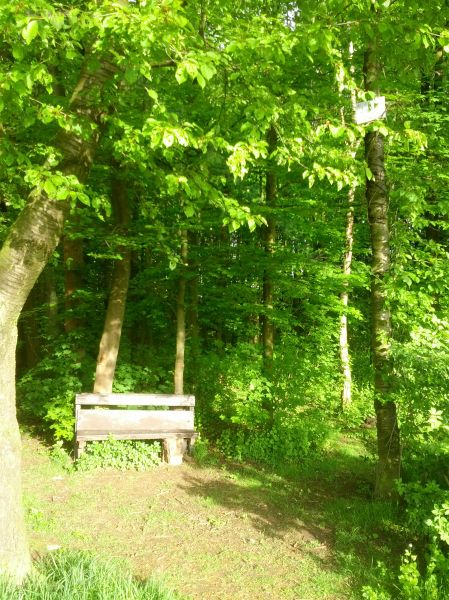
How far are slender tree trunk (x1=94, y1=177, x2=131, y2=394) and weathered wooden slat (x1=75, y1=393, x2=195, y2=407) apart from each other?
50 centimetres

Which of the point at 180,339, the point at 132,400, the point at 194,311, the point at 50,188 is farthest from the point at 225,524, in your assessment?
the point at 194,311

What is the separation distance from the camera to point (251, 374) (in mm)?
9156

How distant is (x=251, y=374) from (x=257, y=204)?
3.06 m

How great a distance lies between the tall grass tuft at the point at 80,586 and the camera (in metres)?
3.36

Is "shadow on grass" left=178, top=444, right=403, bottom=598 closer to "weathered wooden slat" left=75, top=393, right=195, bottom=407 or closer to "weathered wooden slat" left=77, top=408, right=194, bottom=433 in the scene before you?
"weathered wooden slat" left=77, top=408, right=194, bottom=433

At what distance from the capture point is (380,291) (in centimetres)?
676

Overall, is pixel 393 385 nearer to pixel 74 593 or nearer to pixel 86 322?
pixel 74 593

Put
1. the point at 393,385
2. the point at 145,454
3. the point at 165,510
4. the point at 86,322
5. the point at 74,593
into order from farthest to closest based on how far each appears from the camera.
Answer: the point at 86,322, the point at 145,454, the point at 165,510, the point at 393,385, the point at 74,593

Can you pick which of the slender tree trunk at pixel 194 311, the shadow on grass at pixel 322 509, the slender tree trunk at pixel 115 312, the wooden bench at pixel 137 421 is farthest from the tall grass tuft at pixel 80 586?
the slender tree trunk at pixel 194 311

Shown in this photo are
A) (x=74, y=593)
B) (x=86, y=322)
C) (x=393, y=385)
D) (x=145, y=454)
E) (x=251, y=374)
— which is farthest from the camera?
(x=86, y=322)

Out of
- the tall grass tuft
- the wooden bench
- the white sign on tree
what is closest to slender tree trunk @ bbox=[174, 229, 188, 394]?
the wooden bench

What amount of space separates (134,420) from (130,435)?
0.82 ft

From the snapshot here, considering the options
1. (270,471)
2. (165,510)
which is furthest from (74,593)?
(270,471)

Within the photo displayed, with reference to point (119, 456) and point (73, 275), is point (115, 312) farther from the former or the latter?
point (119, 456)
